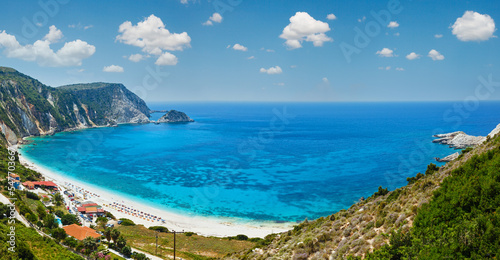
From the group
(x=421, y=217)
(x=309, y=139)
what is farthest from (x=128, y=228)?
(x=309, y=139)

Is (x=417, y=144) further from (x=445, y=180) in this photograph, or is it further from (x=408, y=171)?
(x=445, y=180)

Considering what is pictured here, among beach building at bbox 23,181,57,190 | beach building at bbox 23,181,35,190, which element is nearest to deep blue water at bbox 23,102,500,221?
beach building at bbox 23,181,57,190

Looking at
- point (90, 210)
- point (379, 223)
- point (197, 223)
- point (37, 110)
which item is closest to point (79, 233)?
point (90, 210)

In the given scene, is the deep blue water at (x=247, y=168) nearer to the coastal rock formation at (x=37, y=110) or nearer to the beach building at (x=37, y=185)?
the coastal rock formation at (x=37, y=110)

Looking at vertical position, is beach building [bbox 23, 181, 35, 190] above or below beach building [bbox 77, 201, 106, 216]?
above

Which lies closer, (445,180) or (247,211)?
(445,180)

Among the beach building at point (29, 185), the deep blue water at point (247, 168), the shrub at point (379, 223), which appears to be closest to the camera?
the shrub at point (379, 223)

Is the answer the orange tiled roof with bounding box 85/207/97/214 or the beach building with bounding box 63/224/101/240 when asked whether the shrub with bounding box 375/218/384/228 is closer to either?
the beach building with bounding box 63/224/101/240

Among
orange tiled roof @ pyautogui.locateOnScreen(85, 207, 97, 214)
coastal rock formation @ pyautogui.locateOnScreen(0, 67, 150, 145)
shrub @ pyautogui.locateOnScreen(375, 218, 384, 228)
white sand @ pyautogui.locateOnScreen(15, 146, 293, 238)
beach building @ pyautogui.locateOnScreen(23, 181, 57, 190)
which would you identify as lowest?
white sand @ pyautogui.locateOnScreen(15, 146, 293, 238)

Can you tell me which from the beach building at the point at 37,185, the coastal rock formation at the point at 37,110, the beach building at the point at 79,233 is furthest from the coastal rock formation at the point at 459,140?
the coastal rock formation at the point at 37,110

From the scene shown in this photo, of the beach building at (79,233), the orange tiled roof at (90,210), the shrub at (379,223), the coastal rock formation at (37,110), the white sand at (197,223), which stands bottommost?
the white sand at (197,223)

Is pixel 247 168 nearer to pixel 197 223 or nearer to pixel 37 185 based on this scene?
pixel 197 223
